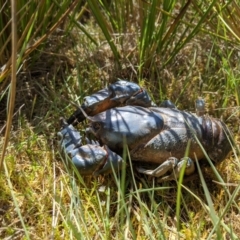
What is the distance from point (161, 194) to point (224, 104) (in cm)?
40

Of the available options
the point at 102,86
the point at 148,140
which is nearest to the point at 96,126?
the point at 148,140

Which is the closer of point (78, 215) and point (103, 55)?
point (78, 215)

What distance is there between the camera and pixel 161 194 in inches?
49.5

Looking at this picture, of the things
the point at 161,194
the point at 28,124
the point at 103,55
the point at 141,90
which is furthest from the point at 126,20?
the point at 161,194

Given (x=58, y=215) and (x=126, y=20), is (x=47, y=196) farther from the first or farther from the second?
(x=126, y=20)

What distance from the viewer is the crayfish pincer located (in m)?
1.24

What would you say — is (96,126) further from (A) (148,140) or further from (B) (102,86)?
(B) (102,86)

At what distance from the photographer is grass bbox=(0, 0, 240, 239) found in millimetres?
1179

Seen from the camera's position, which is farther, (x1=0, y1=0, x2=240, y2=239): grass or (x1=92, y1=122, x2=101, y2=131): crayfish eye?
Answer: (x1=92, y1=122, x2=101, y2=131): crayfish eye

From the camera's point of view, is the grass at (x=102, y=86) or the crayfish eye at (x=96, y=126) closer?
the grass at (x=102, y=86)

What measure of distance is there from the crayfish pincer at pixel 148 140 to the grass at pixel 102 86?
4 centimetres

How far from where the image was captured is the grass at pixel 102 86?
3.87 ft

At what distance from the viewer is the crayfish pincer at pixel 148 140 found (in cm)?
124

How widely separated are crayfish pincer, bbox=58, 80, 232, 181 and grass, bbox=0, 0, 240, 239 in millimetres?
40
